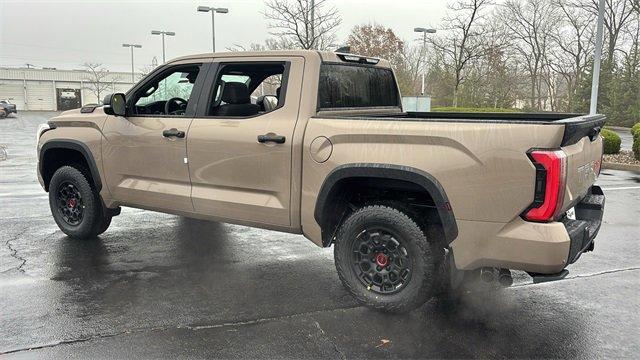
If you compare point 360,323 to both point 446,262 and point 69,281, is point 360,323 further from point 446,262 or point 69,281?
point 69,281

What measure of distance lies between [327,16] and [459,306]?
1920 centimetres

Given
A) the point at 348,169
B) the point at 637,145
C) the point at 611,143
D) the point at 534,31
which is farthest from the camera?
the point at 534,31

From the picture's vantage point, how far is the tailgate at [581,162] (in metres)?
3.29

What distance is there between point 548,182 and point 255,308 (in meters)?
2.23

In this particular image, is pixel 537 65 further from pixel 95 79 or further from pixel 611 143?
pixel 95 79

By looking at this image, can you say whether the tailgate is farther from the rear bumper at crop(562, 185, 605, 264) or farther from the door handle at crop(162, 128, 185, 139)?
the door handle at crop(162, 128, 185, 139)

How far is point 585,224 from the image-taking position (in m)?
3.55

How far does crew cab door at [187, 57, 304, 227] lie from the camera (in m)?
4.17

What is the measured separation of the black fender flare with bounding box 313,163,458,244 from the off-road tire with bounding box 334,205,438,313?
21 centimetres

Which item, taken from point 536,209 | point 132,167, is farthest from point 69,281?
point 536,209

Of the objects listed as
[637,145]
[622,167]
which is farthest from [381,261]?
[637,145]

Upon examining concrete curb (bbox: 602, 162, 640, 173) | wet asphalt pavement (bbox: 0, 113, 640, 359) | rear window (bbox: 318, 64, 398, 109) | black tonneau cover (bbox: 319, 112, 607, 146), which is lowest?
wet asphalt pavement (bbox: 0, 113, 640, 359)

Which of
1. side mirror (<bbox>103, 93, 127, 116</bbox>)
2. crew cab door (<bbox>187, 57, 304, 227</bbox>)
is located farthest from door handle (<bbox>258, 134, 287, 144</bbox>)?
side mirror (<bbox>103, 93, 127, 116</bbox>)

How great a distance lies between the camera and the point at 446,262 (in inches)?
152
